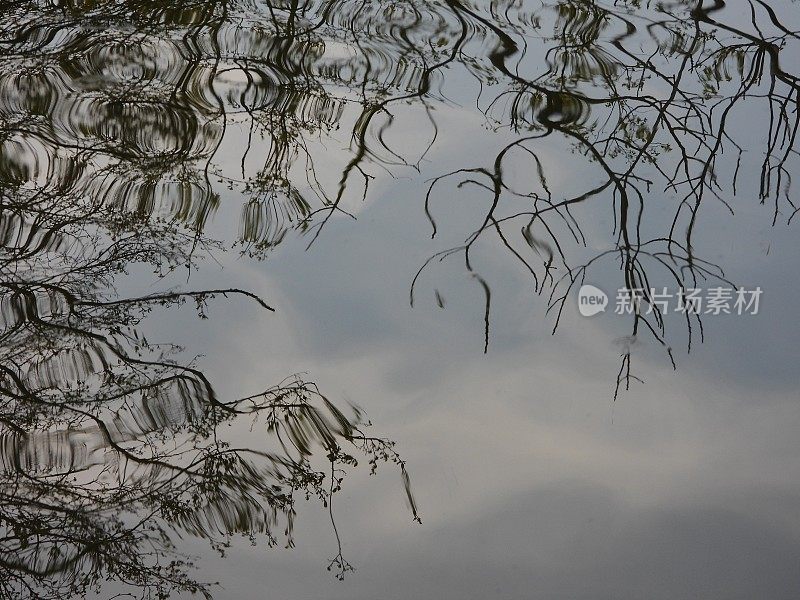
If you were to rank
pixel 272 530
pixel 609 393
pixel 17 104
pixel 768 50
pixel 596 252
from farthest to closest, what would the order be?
pixel 768 50 → pixel 17 104 → pixel 596 252 → pixel 609 393 → pixel 272 530

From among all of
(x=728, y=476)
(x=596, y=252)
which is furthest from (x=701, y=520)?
(x=596, y=252)

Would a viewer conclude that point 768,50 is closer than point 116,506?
No

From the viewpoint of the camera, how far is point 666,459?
131cm

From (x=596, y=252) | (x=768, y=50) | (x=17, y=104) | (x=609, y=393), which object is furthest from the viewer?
(x=768, y=50)

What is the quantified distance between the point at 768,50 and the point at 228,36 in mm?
1223

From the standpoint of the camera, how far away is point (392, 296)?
1.43 m

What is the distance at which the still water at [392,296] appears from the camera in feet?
4.10

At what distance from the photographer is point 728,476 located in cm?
130

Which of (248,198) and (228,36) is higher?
(228,36)

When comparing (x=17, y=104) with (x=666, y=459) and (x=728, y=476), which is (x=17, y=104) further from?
(x=728, y=476)

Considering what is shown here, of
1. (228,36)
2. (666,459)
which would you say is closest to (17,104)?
(228,36)

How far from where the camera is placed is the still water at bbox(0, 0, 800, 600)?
1.25m

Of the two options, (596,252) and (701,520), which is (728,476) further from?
(596,252)

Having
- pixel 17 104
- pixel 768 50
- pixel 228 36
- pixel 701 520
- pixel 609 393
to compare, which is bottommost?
pixel 701 520
